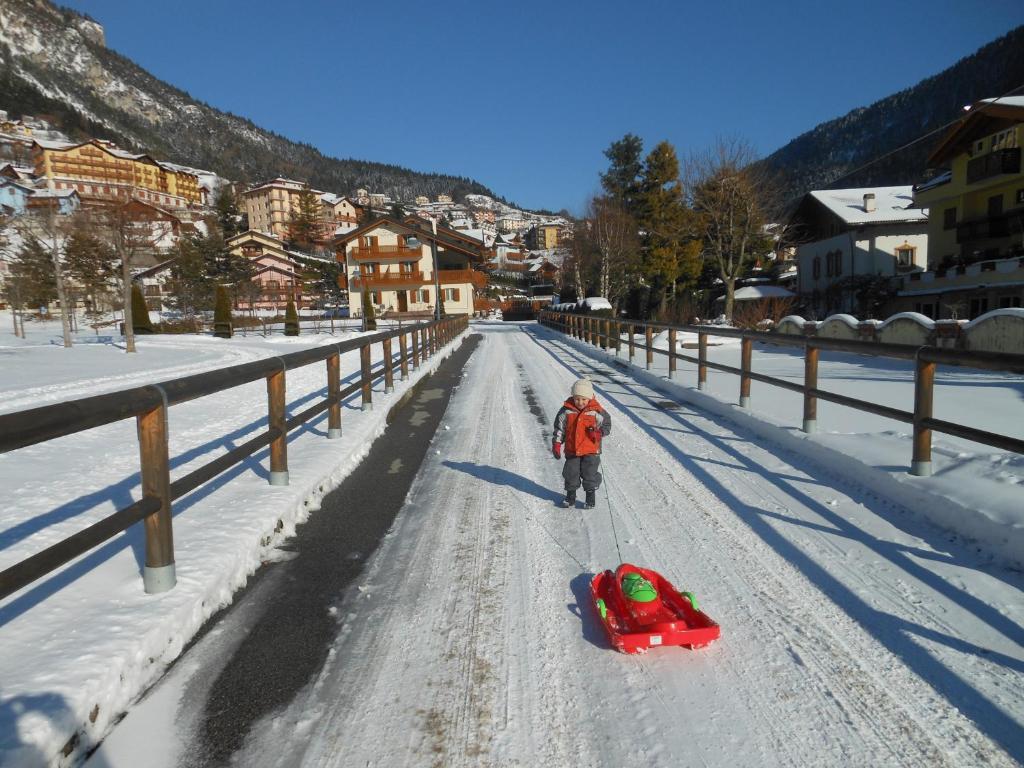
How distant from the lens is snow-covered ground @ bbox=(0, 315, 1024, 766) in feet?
7.39

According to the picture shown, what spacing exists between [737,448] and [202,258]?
6770cm

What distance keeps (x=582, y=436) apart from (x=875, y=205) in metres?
42.2

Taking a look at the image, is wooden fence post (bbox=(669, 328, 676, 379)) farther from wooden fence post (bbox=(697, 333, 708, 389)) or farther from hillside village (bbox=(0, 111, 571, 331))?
hillside village (bbox=(0, 111, 571, 331))

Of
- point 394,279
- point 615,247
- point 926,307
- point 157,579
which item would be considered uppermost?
point 615,247

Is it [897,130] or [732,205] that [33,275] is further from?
[897,130]

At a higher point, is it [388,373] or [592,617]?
[388,373]

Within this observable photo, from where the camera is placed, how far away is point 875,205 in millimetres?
39344

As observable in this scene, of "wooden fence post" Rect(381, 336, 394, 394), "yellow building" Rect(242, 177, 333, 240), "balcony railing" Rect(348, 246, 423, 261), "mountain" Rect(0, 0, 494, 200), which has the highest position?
"mountain" Rect(0, 0, 494, 200)

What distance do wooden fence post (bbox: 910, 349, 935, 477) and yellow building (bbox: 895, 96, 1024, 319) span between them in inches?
1005

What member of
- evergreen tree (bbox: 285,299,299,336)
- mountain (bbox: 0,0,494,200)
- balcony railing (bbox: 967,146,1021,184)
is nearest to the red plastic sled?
balcony railing (bbox: 967,146,1021,184)

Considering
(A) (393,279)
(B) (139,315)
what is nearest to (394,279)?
(A) (393,279)

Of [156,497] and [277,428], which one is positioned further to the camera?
[277,428]

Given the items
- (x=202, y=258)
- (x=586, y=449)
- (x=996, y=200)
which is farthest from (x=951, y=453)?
(x=202, y=258)

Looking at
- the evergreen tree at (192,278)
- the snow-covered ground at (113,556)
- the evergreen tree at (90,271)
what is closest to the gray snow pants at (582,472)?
the snow-covered ground at (113,556)
